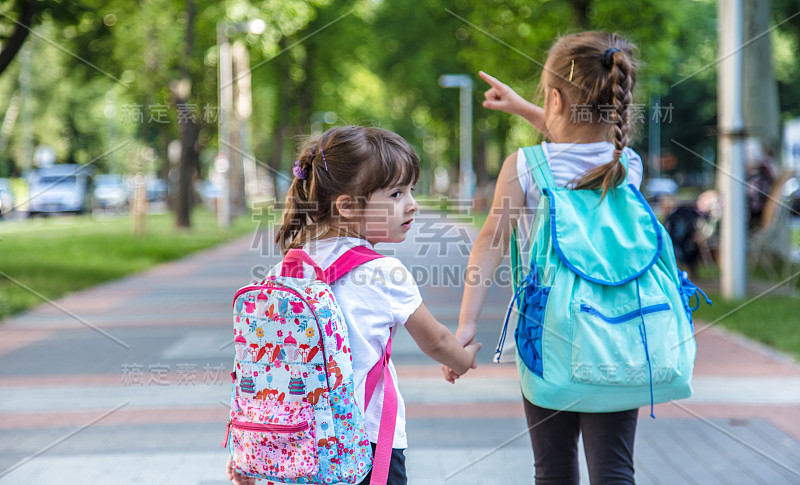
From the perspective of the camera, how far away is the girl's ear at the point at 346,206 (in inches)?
74.0

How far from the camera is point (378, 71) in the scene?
120 ft

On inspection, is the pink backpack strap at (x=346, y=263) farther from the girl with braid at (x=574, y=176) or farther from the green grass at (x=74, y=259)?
the green grass at (x=74, y=259)

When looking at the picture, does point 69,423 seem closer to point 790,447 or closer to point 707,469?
point 707,469

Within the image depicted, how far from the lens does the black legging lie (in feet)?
6.55

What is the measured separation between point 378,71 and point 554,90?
3514 centimetres

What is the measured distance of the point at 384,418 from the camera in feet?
6.07

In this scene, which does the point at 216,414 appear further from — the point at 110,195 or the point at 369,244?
the point at 110,195

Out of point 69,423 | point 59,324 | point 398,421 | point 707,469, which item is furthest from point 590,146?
point 59,324

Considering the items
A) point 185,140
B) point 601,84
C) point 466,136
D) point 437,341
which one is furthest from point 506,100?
point 466,136

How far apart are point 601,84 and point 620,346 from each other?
639mm

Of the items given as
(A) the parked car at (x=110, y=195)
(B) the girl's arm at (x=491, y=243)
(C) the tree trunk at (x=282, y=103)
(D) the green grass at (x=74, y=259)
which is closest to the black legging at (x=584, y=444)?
(B) the girl's arm at (x=491, y=243)

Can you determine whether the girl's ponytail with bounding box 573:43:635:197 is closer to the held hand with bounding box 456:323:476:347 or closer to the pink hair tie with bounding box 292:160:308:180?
the held hand with bounding box 456:323:476:347

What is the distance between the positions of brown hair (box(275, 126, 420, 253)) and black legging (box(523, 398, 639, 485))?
0.68 m

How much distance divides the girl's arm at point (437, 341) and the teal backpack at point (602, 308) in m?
0.15
